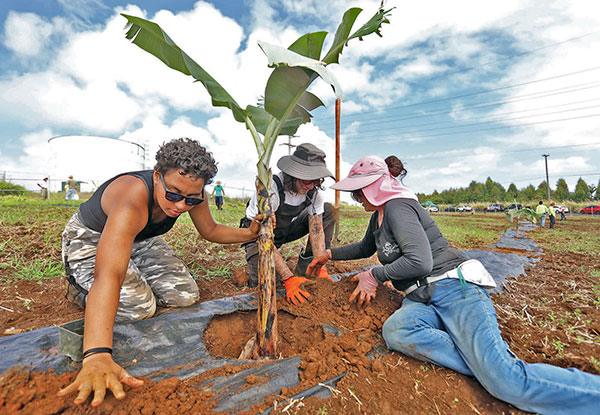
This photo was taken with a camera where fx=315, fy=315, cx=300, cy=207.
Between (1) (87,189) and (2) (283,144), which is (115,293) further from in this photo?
(1) (87,189)

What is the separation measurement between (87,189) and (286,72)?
2674cm

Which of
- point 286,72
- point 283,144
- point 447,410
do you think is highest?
point 283,144

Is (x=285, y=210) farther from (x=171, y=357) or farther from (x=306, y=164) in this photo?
(x=171, y=357)

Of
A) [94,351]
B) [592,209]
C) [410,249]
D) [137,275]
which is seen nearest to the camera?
[94,351]

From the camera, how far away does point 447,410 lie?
1332 mm

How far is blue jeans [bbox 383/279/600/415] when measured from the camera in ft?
4.36

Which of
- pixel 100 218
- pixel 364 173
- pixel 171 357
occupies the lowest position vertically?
pixel 171 357

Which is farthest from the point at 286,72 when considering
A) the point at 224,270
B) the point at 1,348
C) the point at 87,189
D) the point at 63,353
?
the point at 87,189

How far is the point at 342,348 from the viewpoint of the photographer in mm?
1676

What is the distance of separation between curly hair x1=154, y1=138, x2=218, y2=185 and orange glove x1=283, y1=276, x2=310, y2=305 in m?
1.01

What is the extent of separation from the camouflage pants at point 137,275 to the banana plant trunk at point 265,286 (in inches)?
32.0

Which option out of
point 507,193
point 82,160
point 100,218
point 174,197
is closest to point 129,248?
point 174,197

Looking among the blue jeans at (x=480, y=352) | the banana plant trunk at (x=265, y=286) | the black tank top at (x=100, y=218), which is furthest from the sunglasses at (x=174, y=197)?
the blue jeans at (x=480, y=352)

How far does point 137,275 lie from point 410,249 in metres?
1.84
